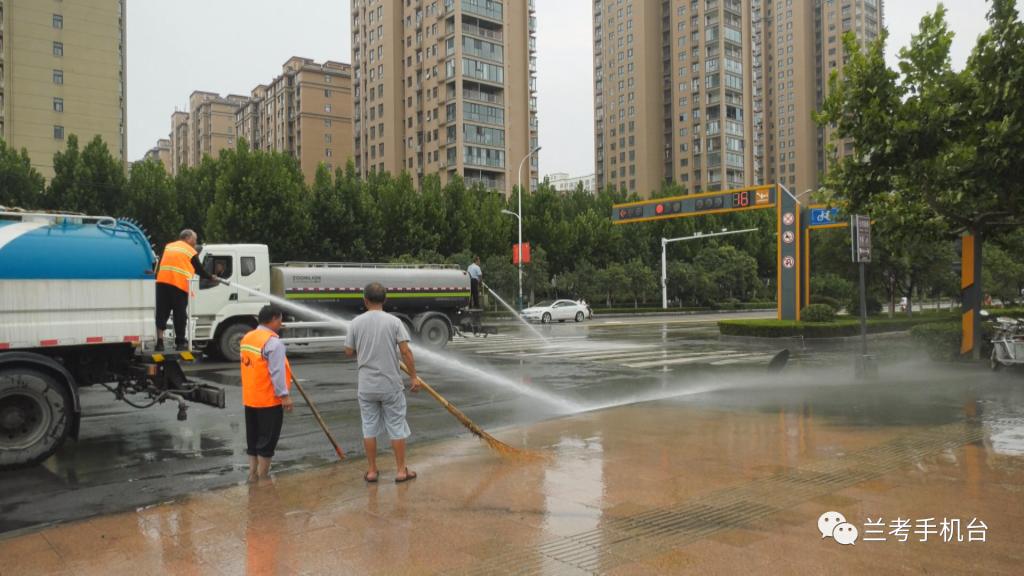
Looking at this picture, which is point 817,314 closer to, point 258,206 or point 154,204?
point 258,206

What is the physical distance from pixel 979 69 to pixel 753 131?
104 meters

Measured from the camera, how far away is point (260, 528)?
16.6 feet

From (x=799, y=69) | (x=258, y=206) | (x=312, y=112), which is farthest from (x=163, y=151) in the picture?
(x=258, y=206)

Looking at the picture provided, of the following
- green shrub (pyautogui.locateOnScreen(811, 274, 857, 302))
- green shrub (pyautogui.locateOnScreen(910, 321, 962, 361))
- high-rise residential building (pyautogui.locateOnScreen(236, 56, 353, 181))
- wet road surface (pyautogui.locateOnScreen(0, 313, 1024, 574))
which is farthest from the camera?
high-rise residential building (pyautogui.locateOnScreen(236, 56, 353, 181))

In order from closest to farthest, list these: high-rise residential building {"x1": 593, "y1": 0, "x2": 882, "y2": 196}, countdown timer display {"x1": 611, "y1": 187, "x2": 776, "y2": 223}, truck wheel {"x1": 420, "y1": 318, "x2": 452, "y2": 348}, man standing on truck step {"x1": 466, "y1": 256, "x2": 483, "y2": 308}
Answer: truck wheel {"x1": 420, "y1": 318, "x2": 452, "y2": 348} → man standing on truck step {"x1": 466, "y1": 256, "x2": 483, "y2": 308} → countdown timer display {"x1": 611, "y1": 187, "x2": 776, "y2": 223} → high-rise residential building {"x1": 593, "y1": 0, "x2": 882, "y2": 196}

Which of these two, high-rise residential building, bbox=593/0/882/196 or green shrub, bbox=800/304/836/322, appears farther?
high-rise residential building, bbox=593/0/882/196

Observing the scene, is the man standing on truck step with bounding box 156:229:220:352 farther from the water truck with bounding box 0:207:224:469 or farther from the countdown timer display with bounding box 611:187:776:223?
the countdown timer display with bounding box 611:187:776:223

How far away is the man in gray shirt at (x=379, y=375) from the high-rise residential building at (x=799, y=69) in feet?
455

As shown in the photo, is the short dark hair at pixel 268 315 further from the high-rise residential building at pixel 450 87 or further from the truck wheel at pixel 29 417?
Result: the high-rise residential building at pixel 450 87

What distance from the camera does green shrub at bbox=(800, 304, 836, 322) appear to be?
1046 inches

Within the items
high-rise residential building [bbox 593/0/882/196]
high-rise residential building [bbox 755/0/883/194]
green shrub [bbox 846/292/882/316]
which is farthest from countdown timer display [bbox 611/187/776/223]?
high-rise residential building [bbox 755/0/883/194]

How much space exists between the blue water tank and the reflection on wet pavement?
3.11 m

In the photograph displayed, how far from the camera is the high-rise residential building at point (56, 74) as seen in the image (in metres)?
62.3

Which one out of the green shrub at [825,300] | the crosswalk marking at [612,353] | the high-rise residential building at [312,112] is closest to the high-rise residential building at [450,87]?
the high-rise residential building at [312,112]
